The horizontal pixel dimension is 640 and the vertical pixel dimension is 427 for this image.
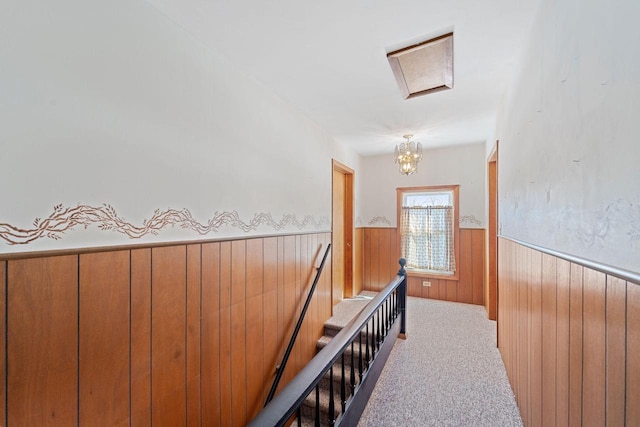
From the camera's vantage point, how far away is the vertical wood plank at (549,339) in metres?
1.08

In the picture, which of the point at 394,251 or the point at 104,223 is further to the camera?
the point at 394,251

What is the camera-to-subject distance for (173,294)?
56.2 inches

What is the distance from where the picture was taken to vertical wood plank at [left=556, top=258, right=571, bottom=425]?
0.96 meters

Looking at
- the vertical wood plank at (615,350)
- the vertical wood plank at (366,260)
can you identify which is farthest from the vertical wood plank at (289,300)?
the vertical wood plank at (366,260)

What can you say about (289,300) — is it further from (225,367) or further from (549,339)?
(549,339)

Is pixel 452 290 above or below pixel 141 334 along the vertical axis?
below

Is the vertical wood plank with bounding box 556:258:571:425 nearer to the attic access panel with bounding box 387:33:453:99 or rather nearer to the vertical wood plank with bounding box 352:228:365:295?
the attic access panel with bounding box 387:33:453:99

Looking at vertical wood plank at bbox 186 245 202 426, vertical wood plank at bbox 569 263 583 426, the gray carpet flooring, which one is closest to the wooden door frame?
the gray carpet flooring

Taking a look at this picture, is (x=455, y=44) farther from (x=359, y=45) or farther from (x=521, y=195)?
(x=521, y=195)

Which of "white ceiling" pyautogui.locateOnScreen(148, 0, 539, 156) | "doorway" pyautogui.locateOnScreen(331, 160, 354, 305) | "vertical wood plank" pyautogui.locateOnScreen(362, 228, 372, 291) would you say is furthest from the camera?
"vertical wood plank" pyautogui.locateOnScreen(362, 228, 372, 291)

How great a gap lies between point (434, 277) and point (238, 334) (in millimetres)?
3236

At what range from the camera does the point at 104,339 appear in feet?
3.71

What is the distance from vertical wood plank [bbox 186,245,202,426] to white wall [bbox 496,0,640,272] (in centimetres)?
175

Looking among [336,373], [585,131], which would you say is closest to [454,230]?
[336,373]
